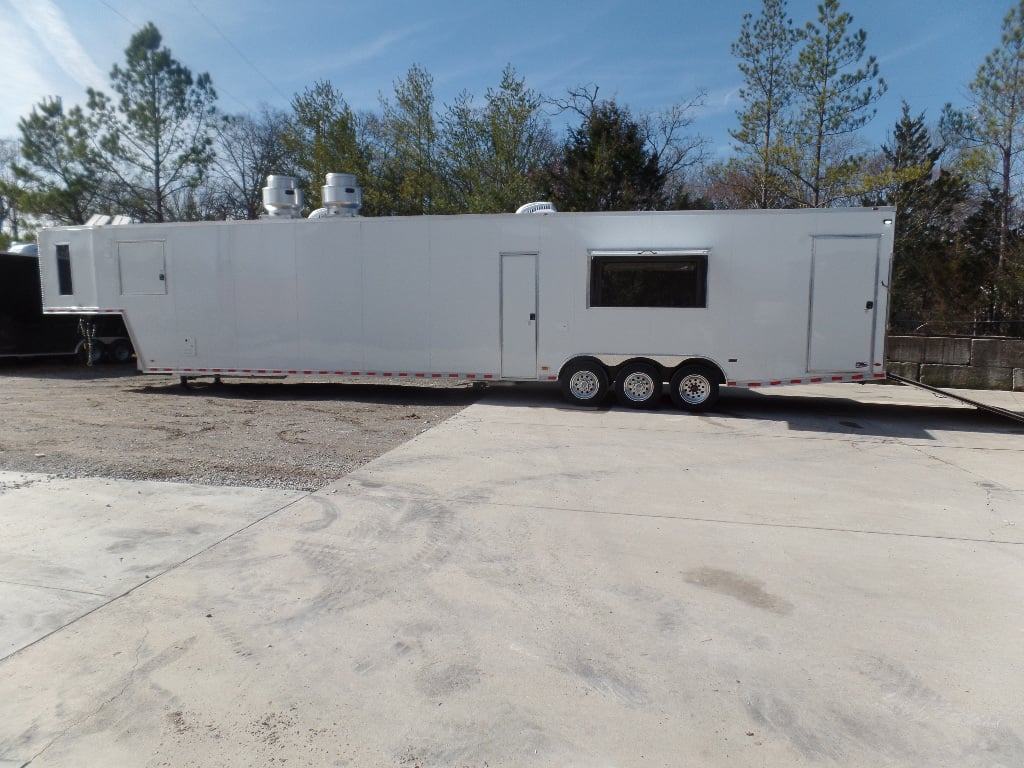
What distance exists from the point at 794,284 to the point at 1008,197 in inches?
708

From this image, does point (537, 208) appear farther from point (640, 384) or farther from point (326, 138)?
point (326, 138)

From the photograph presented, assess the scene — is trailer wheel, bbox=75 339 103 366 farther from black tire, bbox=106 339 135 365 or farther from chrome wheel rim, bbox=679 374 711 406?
chrome wheel rim, bbox=679 374 711 406

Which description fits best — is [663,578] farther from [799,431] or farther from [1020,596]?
[799,431]

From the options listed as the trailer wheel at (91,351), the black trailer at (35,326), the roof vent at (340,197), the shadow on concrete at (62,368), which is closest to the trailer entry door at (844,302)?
the roof vent at (340,197)

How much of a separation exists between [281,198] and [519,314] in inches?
203

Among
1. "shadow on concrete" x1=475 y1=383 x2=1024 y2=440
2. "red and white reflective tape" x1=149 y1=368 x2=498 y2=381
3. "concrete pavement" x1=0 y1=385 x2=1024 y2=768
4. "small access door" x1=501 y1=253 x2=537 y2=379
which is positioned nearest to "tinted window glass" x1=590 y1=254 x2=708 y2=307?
"small access door" x1=501 y1=253 x2=537 y2=379

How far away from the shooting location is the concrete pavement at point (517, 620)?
260 cm

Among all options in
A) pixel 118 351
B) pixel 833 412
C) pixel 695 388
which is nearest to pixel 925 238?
pixel 833 412

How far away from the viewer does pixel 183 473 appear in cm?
630

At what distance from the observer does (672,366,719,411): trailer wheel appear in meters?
10.0

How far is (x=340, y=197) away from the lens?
11578 mm

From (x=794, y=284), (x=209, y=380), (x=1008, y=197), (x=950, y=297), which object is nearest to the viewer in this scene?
(x=794, y=284)

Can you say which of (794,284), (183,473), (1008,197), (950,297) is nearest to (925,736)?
(183,473)

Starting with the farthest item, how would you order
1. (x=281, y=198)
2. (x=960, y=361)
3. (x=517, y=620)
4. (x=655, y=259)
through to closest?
(x=960, y=361) → (x=281, y=198) → (x=655, y=259) → (x=517, y=620)
